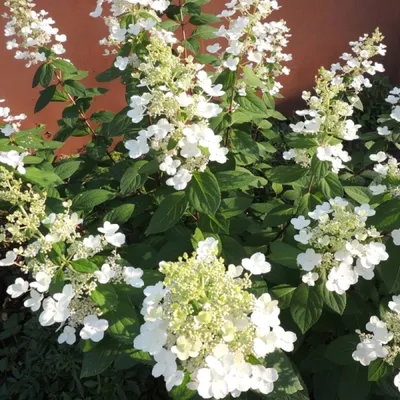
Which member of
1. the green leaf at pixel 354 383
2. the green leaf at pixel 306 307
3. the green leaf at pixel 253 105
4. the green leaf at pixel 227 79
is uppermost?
the green leaf at pixel 227 79

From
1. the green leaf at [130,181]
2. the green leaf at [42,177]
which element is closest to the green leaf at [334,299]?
the green leaf at [130,181]

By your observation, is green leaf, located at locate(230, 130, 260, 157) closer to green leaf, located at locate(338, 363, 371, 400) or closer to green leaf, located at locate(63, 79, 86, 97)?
green leaf, located at locate(63, 79, 86, 97)

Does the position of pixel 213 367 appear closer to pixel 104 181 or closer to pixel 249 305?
pixel 249 305

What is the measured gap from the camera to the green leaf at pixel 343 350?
5.85 ft

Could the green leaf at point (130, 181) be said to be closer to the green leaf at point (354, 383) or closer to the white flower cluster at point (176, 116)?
the white flower cluster at point (176, 116)

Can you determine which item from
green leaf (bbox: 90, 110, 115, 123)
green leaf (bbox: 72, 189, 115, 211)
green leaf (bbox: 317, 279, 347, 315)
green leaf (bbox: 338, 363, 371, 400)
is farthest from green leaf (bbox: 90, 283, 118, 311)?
green leaf (bbox: 90, 110, 115, 123)

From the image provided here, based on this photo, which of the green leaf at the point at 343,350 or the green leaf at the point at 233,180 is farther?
the green leaf at the point at 233,180

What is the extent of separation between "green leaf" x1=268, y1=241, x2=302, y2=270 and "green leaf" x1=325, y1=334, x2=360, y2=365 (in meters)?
0.38

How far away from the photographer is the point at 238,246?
202 cm

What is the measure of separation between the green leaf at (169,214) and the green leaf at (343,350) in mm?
819

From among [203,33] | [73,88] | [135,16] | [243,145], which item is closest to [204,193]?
[243,145]

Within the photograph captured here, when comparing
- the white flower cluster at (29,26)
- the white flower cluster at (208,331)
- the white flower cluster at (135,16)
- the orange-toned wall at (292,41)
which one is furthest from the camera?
the orange-toned wall at (292,41)

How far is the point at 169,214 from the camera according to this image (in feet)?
6.19

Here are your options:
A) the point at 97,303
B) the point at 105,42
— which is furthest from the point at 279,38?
the point at 97,303
